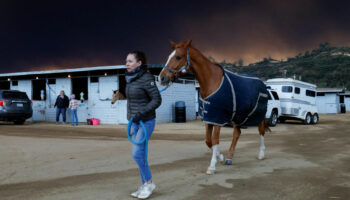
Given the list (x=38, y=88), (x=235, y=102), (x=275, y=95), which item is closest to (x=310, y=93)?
(x=275, y=95)

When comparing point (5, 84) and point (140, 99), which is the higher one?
point (5, 84)

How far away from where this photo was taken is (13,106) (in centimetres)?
1697

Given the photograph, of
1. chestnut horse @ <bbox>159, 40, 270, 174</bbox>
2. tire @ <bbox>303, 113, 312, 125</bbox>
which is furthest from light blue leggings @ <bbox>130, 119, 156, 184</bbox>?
tire @ <bbox>303, 113, 312, 125</bbox>

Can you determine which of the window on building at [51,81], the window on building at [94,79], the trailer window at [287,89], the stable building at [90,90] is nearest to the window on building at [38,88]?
the stable building at [90,90]

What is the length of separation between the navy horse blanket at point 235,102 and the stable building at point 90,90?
1307 centimetres

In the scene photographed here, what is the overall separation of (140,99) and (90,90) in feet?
57.8

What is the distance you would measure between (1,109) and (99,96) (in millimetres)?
5972

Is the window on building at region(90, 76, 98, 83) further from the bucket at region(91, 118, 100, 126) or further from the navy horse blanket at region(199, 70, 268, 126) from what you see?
the navy horse blanket at region(199, 70, 268, 126)

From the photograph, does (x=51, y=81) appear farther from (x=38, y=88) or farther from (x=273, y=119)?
(x=273, y=119)

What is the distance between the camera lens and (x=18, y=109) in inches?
676

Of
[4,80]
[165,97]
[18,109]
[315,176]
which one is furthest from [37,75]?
[315,176]

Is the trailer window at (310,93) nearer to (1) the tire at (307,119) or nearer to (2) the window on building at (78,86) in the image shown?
(1) the tire at (307,119)

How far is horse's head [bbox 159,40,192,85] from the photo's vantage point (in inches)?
202

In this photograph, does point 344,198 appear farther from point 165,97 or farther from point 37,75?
point 37,75
